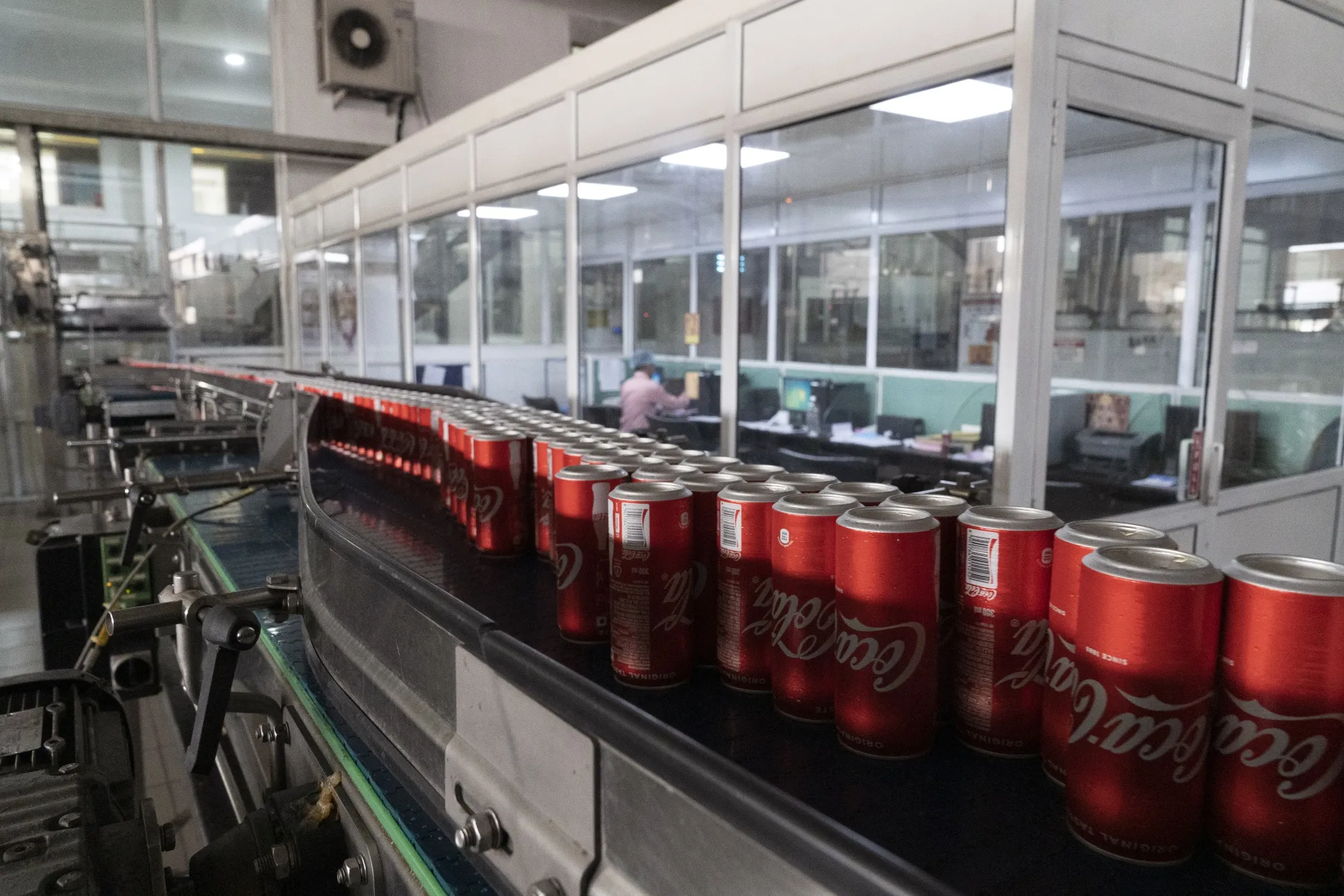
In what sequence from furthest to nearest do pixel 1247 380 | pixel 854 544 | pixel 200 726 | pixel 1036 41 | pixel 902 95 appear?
pixel 1247 380 < pixel 902 95 < pixel 1036 41 < pixel 200 726 < pixel 854 544

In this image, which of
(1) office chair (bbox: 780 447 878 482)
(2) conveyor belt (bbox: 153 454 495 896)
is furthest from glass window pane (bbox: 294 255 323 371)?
(1) office chair (bbox: 780 447 878 482)

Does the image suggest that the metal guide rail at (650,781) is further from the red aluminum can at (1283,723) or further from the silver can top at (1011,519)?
the silver can top at (1011,519)

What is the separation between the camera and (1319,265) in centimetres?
335

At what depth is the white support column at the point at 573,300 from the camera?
4.02m

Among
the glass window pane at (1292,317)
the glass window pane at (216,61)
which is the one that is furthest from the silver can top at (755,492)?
the glass window pane at (216,61)

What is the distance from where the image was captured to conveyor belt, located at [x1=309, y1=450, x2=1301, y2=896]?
1.72 feet

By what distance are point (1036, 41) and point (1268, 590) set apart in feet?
6.22

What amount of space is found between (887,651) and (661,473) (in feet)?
1.16

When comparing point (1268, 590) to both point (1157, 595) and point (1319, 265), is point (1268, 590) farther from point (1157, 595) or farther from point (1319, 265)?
Answer: point (1319, 265)

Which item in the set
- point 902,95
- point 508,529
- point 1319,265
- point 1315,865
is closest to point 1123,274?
point 1319,265

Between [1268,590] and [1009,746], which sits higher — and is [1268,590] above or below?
above

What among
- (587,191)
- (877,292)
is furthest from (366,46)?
(877,292)

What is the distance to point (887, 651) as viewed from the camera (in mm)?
632

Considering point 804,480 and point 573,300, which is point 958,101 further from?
point 804,480
